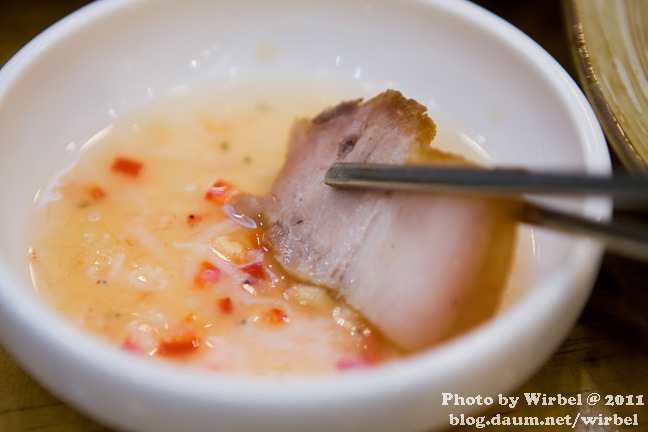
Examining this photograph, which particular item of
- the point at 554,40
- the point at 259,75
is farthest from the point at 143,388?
the point at 554,40

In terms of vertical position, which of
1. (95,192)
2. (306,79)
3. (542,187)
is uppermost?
(542,187)

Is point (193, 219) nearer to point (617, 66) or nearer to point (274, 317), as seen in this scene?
point (274, 317)

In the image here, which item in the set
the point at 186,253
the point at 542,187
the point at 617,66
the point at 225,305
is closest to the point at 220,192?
the point at 186,253

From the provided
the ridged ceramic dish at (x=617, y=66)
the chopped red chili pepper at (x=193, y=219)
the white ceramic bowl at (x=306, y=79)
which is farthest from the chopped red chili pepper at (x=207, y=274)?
the ridged ceramic dish at (x=617, y=66)

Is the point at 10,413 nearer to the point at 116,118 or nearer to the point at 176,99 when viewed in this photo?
the point at 116,118

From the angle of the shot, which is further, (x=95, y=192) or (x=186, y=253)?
(x=95, y=192)

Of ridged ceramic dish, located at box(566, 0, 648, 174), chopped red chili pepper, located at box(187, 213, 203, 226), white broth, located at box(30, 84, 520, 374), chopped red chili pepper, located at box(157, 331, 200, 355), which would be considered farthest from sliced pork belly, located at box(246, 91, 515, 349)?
ridged ceramic dish, located at box(566, 0, 648, 174)

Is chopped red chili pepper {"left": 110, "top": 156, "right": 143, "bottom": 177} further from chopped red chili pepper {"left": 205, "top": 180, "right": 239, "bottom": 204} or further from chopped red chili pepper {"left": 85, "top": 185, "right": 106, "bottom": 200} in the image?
chopped red chili pepper {"left": 205, "top": 180, "right": 239, "bottom": 204}
